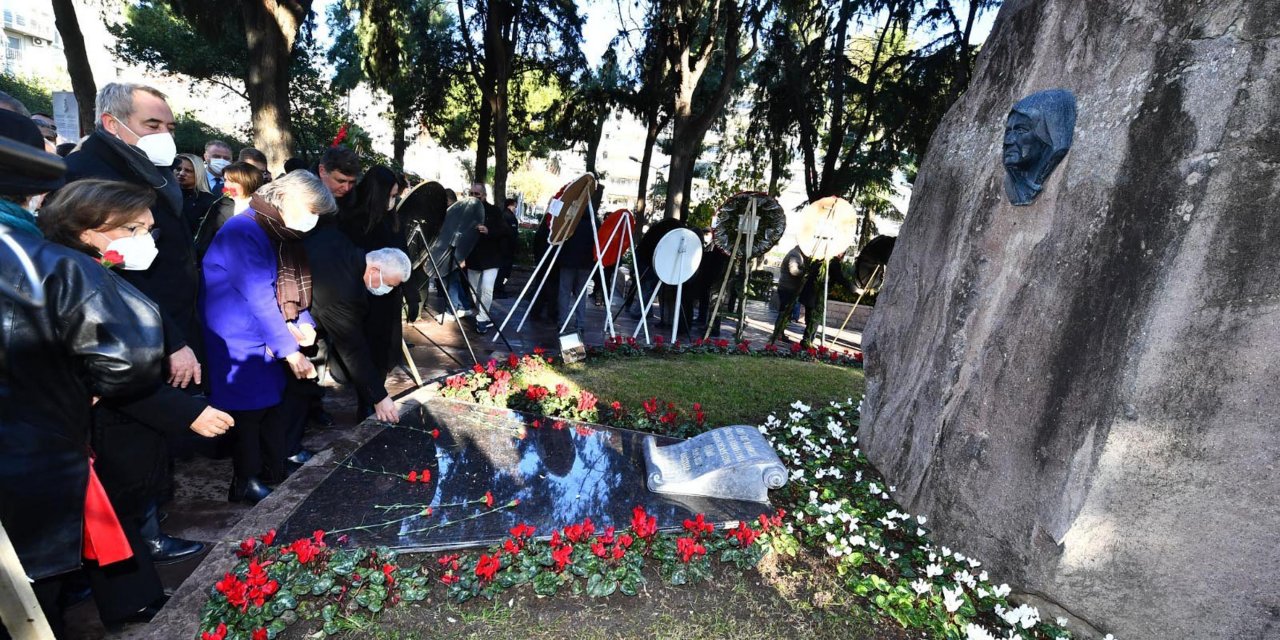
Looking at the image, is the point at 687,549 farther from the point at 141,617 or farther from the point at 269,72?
the point at 269,72

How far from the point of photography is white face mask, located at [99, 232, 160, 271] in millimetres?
2230

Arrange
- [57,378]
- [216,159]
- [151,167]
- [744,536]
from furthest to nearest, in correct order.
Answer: [216,159] < [151,167] < [744,536] < [57,378]

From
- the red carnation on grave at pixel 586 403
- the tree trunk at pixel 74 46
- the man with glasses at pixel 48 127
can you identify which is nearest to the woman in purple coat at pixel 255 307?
the red carnation on grave at pixel 586 403

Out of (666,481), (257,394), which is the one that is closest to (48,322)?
(257,394)

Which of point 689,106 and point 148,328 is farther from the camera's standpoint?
point 689,106

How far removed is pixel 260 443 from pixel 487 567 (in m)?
1.89

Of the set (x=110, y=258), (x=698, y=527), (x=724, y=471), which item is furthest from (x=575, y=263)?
(x=110, y=258)

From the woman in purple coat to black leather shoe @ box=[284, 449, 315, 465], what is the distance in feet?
1.16

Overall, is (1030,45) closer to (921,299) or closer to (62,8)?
(921,299)

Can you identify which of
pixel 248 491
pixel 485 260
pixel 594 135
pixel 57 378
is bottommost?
pixel 248 491

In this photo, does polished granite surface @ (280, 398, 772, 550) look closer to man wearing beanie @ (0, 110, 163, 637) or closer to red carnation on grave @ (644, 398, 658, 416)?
red carnation on grave @ (644, 398, 658, 416)

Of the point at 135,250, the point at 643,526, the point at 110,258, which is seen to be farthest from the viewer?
the point at 643,526

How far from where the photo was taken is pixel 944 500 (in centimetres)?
313

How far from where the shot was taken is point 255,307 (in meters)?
3.16
